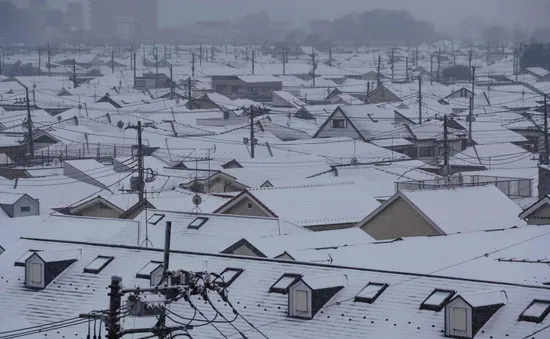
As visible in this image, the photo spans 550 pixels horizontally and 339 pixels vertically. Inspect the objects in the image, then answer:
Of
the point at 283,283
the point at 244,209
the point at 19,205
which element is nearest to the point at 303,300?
the point at 283,283

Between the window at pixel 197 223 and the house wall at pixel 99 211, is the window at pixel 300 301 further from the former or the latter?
the house wall at pixel 99 211

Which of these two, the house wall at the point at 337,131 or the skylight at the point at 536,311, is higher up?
the skylight at the point at 536,311

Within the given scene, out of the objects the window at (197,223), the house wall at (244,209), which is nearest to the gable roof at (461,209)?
the house wall at (244,209)

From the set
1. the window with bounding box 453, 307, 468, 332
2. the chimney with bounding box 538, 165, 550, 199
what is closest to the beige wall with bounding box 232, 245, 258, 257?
the window with bounding box 453, 307, 468, 332

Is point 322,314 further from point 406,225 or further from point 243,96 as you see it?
point 243,96

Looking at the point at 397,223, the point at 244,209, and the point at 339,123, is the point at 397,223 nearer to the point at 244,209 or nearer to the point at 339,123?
the point at 244,209

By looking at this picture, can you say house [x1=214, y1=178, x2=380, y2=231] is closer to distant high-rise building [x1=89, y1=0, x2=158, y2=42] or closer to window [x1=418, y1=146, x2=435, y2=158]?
window [x1=418, y1=146, x2=435, y2=158]


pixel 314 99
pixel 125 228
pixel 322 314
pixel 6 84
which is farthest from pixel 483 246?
pixel 6 84
